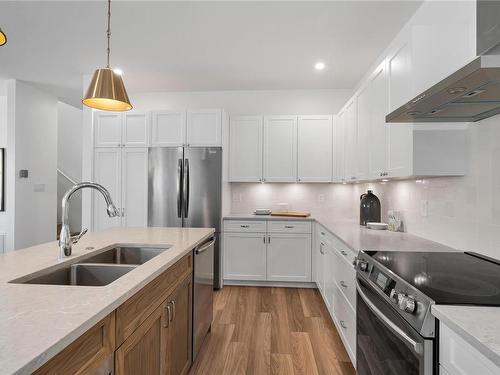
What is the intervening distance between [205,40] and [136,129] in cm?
164

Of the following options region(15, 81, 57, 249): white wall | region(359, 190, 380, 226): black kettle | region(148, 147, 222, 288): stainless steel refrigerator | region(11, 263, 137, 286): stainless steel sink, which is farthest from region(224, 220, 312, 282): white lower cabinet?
region(15, 81, 57, 249): white wall

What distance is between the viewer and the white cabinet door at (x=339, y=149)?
3.84 meters

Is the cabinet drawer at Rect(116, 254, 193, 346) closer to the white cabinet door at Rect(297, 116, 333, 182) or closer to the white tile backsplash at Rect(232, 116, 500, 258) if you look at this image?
the white tile backsplash at Rect(232, 116, 500, 258)

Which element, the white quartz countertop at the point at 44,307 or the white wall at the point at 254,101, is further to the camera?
the white wall at the point at 254,101

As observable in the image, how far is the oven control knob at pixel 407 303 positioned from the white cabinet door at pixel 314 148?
3.12 meters

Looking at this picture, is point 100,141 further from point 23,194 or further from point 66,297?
point 66,297

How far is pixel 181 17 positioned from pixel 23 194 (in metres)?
3.78

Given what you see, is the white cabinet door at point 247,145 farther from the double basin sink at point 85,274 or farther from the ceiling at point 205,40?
the double basin sink at point 85,274

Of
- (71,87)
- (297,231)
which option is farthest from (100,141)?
(297,231)

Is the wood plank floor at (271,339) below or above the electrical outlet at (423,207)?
below

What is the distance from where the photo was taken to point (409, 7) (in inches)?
97.7

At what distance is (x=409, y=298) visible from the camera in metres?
1.15

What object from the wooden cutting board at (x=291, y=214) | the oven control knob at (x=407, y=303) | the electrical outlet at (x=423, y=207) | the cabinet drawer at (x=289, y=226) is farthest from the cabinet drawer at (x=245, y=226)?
the oven control knob at (x=407, y=303)

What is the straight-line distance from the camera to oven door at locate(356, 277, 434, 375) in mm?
1074
